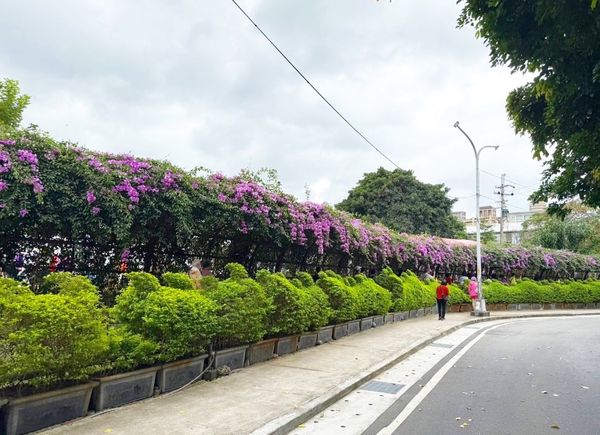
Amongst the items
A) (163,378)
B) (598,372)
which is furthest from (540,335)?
(163,378)

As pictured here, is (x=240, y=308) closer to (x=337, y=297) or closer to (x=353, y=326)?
(x=337, y=297)

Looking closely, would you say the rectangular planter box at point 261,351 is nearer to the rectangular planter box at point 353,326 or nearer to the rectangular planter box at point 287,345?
the rectangular planter box at point 287,345

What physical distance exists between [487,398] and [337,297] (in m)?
4.98

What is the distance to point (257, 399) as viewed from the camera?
579 centimetres

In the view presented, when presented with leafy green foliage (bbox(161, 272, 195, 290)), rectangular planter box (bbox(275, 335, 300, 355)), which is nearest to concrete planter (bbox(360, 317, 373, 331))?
rectangular planter box (bbox(275, 335, 300, 355))

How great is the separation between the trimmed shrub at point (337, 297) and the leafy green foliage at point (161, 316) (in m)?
5.19

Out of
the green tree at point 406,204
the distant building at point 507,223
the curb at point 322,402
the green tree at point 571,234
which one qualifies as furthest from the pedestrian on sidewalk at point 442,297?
the distant building at point 507,223

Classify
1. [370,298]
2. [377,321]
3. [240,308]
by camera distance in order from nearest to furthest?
[240,308] < [370,298] < [377,321]

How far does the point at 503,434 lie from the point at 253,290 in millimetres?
4068

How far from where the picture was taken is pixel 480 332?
1527 centimetres

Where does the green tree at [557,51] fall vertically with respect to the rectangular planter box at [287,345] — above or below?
above

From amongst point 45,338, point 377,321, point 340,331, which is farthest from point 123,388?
point 377,321

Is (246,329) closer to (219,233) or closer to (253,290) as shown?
(253,290)

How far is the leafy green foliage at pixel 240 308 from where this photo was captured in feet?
22.8
